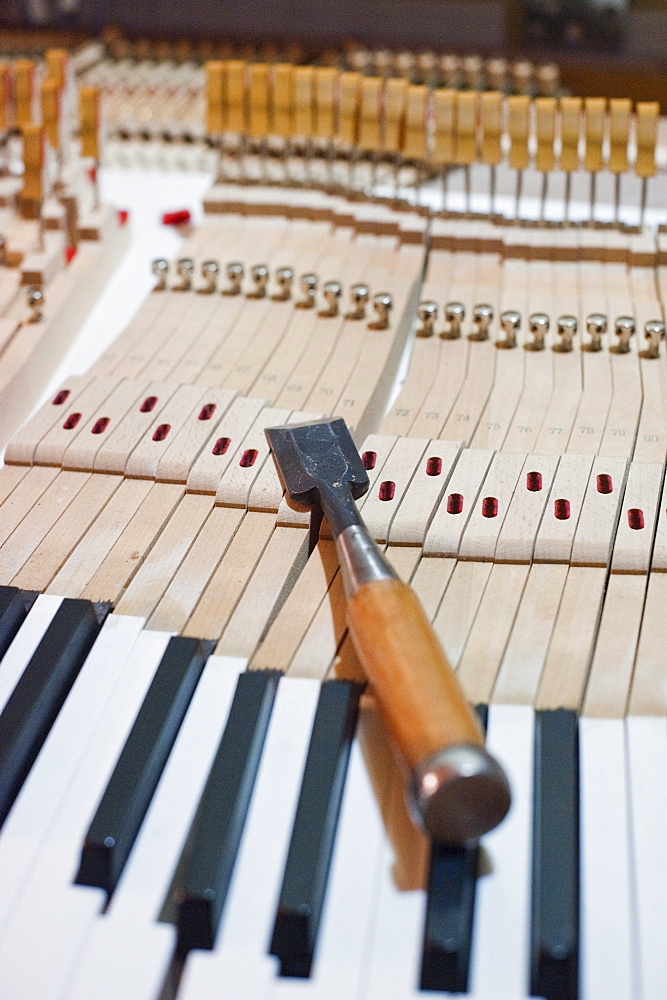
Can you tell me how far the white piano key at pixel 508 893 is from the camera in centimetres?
150

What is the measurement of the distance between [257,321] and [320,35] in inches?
121

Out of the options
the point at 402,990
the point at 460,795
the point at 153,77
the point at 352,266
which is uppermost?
the point at 153,77

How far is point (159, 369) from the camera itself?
279 centimetres

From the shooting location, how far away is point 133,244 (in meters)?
3.76

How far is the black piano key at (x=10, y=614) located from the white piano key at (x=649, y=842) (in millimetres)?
1066

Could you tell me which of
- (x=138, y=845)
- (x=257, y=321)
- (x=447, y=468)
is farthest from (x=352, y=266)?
(x=138, y=845)

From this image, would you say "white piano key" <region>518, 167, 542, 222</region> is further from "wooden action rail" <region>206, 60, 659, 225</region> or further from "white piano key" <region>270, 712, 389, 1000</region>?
"white piano key" <region>270, 712, 389, 1000</region>

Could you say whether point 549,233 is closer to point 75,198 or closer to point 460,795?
point 75,198

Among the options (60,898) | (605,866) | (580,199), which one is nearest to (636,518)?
(605,866)

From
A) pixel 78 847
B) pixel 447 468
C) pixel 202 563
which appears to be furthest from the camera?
pixel 447 468

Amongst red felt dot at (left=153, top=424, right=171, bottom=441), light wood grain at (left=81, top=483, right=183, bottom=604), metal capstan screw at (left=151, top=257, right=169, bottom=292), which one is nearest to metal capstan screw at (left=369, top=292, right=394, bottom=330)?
metal capstan screw at (left=151, top=257, right=169, bottom=292)

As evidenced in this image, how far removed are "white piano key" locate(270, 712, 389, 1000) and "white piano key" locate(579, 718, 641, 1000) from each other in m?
0.29

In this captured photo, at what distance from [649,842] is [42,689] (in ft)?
3.23

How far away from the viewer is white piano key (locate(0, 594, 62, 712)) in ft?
6.24
